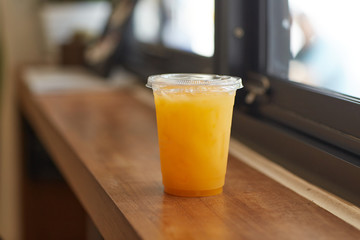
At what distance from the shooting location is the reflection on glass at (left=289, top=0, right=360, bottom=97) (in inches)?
34.5

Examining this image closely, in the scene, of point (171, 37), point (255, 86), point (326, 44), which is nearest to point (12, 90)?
point (171, 37)

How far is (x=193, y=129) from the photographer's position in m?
0.72

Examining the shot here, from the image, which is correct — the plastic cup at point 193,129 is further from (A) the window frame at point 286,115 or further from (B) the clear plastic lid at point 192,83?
(A) the window frame at point 286,115

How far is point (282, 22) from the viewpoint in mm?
1127

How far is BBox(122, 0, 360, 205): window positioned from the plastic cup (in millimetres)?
198

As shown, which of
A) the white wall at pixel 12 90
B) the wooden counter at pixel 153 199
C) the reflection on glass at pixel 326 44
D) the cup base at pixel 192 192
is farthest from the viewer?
the white wall at pixel 12 90

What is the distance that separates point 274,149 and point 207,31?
49cm

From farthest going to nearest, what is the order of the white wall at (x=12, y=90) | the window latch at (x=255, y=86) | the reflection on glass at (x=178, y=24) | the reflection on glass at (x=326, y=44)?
the white wall at (x=12, y=90) → the reflection on glass at (x=178, y=24) → the window latch at (x=255, y=86) → the reflection on glass at (x=326, y=44)

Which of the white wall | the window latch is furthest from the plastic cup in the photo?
the white wall

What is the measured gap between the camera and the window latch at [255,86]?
1160mm

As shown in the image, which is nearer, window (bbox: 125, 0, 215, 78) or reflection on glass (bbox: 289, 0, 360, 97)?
reflection on glass (bbox: 289, 0, 360, 97)

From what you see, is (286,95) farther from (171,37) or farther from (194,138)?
(171,37)

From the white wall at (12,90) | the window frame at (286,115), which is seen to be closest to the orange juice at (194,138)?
the window frame at (286,115)

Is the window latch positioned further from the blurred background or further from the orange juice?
the orange juice
